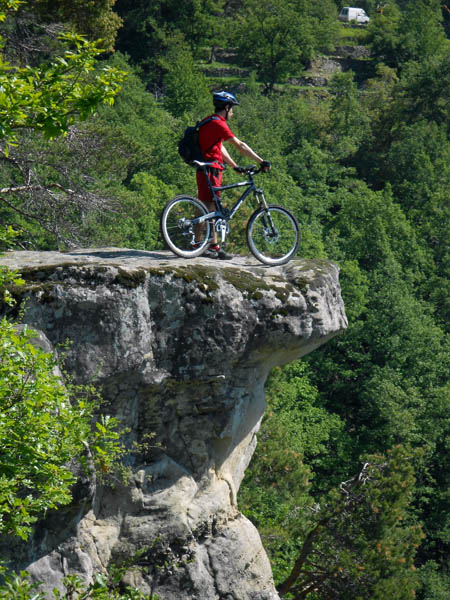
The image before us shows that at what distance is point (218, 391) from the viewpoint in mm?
10898

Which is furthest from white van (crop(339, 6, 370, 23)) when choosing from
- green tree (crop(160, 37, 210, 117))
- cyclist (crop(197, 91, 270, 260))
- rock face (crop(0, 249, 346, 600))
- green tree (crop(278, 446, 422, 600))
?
cyclist (crop(197, 91, 270, 260))

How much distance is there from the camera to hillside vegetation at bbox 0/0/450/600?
17344 millimetres

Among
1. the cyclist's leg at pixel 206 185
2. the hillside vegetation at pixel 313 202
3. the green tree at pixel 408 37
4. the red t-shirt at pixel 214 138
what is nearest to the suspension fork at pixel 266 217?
the cyclist's leg at pixel 206 185

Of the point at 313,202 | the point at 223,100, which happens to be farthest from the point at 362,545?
the point at 313,202

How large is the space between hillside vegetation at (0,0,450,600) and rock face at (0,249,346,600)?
2355mm

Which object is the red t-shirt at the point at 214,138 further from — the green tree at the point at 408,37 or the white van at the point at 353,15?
the white van at the point at 353,15

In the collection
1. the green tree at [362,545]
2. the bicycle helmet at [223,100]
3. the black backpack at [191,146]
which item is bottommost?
the green tree at [362,545]

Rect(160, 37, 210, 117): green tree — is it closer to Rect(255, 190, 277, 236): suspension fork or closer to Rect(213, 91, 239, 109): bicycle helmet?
Rect(255, 190, 277, 236): suspension fork

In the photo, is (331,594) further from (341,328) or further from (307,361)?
(307,361)

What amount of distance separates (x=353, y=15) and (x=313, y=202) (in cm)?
4773

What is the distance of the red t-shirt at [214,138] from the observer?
10414 mm

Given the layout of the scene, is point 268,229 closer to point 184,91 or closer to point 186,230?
point 186,230

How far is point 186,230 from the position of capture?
10.7 metres

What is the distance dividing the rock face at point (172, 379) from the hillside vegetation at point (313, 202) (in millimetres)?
2355
